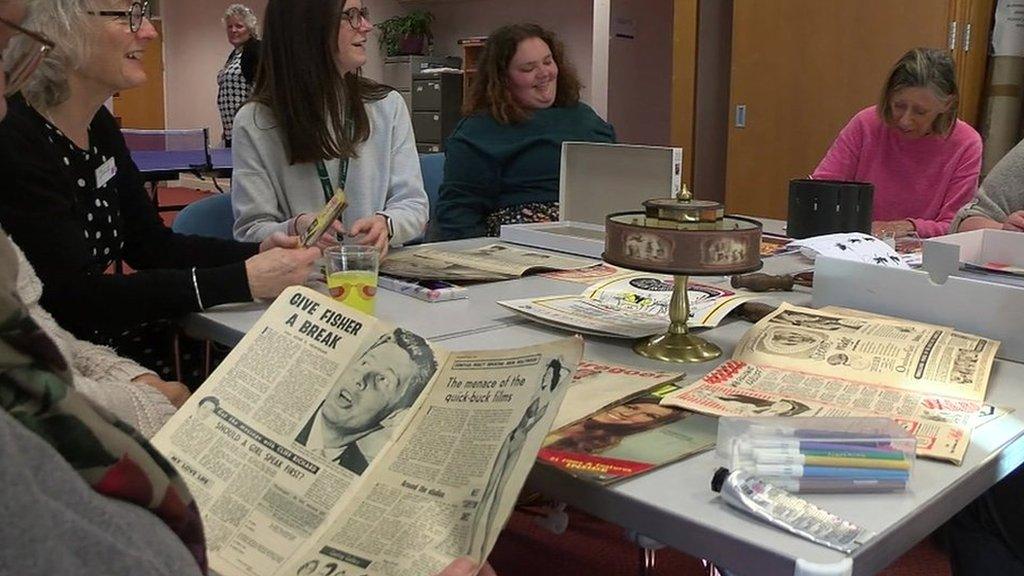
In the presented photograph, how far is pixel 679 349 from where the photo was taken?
1157 mm

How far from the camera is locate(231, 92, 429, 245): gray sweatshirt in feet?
6.42

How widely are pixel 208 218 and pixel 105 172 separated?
45 centimetres

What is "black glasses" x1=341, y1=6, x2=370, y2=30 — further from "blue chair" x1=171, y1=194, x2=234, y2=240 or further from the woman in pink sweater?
the woman in pink sweater

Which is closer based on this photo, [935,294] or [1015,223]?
[935,294]

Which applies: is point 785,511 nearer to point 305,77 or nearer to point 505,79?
point 305,77

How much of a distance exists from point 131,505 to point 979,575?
3.78 feet

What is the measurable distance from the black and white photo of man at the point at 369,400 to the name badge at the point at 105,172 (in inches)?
35.2

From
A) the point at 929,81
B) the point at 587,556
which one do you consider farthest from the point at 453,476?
the point at 929,81

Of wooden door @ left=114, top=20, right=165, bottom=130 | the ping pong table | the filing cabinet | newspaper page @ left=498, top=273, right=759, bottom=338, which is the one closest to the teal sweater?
newspaper page @ left=498, top=273, right=759, bottom=338

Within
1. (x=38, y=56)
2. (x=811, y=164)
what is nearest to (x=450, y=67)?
(x=811, y=164)

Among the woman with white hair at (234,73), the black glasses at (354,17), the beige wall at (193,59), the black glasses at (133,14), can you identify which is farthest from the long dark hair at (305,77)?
the beige wall at (193,59)

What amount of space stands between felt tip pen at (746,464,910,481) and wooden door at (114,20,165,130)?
10.1 m

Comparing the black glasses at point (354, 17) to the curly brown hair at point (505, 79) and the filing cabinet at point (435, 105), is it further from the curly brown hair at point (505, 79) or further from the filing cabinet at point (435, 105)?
the filing cabinet at point (435, 105)

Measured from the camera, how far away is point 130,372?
1296 mm
